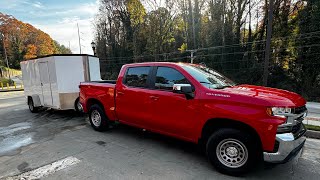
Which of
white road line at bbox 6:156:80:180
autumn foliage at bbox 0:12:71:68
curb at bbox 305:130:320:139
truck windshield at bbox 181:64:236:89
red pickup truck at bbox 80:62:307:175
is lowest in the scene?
curb at bbox 305:130:320:139

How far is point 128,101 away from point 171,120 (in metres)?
1.34

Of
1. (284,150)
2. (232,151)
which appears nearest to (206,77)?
(232,151)

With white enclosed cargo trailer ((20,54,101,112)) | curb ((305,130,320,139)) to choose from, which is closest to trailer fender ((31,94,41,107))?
white enclosed cargo trailer ((20,54,101,112))

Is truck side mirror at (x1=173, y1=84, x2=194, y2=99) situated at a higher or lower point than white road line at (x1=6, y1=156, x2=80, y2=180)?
higher

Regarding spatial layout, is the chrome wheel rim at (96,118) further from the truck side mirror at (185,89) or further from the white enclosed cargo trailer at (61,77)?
the truck side mirror at (185,89)

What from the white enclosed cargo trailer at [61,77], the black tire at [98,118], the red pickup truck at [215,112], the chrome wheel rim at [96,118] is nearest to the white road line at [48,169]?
the red pickup truck at [215,112]

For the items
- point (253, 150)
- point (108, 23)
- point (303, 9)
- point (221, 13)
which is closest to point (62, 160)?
point (253, 150)

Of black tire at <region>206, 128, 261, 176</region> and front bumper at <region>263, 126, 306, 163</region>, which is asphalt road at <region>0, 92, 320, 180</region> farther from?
front bumper at <region>263, 126, 306, 163</region>

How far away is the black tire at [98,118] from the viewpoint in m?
6.28

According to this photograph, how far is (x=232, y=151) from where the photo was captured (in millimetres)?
3795

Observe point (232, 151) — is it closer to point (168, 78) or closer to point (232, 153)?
point (232, 153)

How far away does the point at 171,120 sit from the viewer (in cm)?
449

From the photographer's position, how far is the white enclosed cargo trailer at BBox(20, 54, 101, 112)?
864 cm

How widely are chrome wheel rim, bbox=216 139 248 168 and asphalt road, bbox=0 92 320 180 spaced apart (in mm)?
248
